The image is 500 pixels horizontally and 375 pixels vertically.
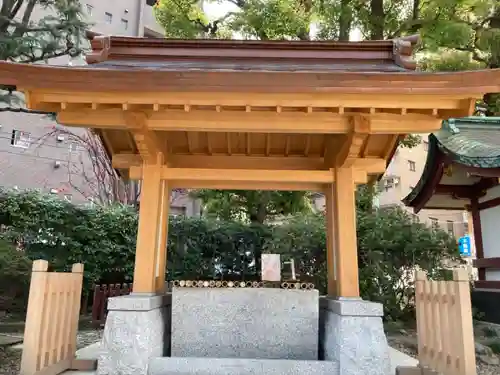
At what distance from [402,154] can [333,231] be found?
17.8 metres

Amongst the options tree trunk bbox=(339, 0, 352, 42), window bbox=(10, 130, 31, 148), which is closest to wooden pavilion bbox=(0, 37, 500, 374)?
tree trunk bbox=(339, 0, 352, 42)

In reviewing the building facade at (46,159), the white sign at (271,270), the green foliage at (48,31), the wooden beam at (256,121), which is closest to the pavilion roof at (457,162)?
the wooden beam at (256,121)

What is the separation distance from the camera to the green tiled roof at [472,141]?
224 inches

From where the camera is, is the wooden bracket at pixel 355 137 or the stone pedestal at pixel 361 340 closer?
the stone pedestal at pixel 361 340

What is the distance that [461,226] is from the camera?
19766 millimetres

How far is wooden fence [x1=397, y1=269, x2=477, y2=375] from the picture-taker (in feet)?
10.5

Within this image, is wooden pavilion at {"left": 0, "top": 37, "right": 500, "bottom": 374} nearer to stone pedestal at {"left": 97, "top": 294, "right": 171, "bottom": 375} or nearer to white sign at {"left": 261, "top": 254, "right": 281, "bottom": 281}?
stone pedestal at {"left": 97, "top": 294, "right": 171, "bottom": 375}

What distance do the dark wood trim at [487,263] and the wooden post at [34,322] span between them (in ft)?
22.4

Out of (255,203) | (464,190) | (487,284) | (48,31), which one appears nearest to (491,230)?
(464,190)

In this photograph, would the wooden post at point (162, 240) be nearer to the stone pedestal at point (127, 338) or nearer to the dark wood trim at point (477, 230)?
the stone pedestal at point (127, 338)

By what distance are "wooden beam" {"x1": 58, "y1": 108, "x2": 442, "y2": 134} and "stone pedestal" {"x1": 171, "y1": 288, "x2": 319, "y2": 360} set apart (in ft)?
5.11

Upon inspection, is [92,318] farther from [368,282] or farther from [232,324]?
[368,282]

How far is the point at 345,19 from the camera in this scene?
8.69m

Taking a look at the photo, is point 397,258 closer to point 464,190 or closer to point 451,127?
point 464,190
